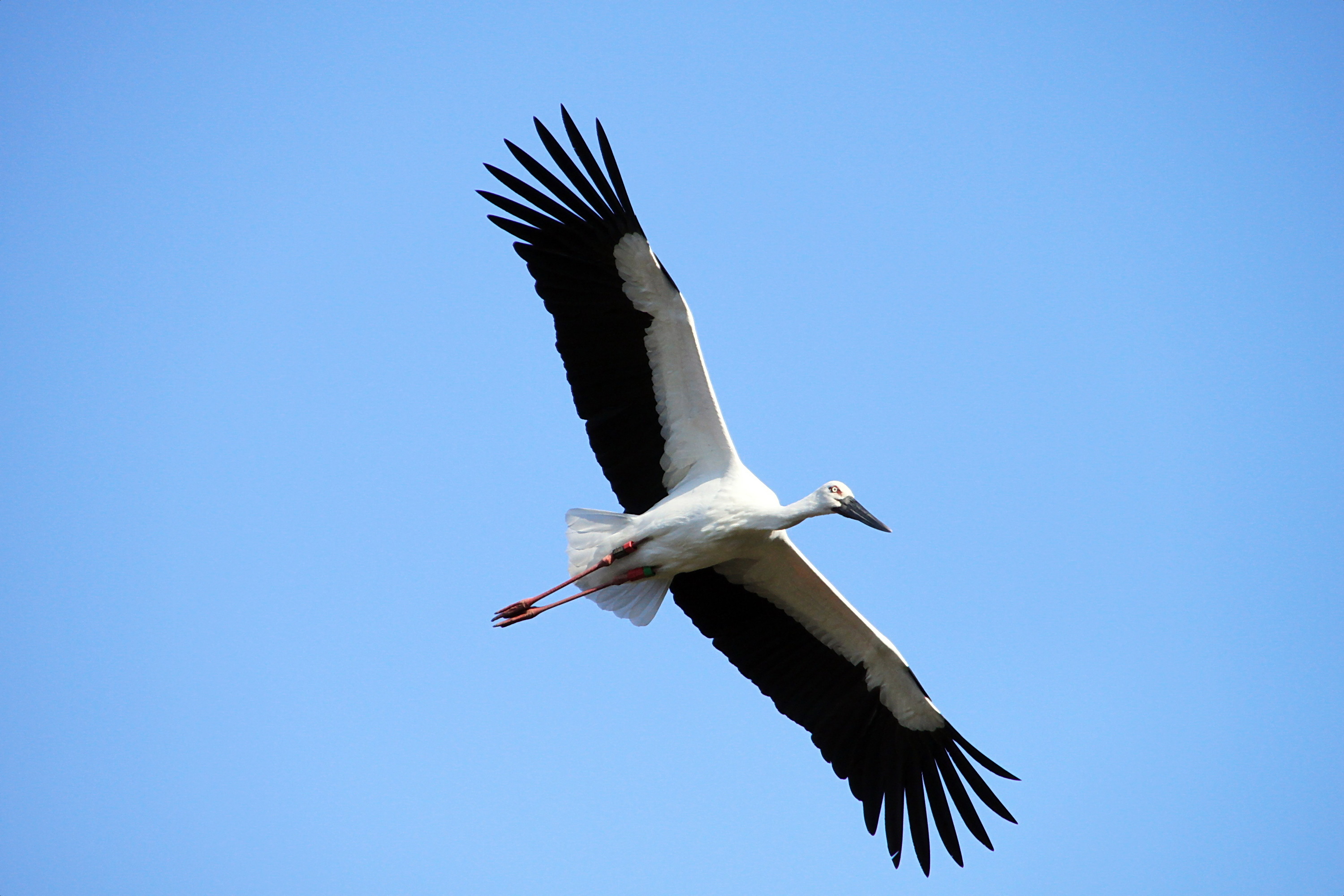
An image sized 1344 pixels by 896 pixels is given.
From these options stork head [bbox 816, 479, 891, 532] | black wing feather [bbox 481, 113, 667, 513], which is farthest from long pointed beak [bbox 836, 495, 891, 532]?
black wing feather [bbox 481, 113, 667, 513]

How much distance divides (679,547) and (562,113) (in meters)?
3.73

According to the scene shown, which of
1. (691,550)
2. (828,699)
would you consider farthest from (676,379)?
(828,699)

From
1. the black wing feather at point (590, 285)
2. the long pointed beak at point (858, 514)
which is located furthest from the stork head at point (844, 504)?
the black wing feather at point (590, 285)

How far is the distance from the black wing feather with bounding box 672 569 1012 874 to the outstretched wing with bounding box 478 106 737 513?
1463mm

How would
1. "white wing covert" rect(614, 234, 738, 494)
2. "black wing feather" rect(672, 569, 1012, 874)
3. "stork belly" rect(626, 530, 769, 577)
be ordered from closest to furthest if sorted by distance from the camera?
"white wing covert" rect(614, 234, 738, 494) → "stork belly" rect(626, 530, 769, 577) → "black wing feather" rect(672, 569, 1012, 874)

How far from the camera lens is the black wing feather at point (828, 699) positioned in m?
11.1

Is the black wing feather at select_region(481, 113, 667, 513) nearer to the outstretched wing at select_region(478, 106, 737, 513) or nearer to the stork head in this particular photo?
the outstretched wing at select_region(478, 106, 737, 513)

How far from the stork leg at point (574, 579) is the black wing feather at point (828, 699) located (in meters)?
0.98

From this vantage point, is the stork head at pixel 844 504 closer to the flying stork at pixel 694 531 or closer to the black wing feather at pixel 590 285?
the flying stork at pixel 694 531

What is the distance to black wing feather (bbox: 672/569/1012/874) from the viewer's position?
1105cm

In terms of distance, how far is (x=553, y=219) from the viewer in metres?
9.98

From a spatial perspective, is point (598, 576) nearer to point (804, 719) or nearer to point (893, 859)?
point (804, 719)

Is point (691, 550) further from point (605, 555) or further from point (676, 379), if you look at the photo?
point (676, 379)

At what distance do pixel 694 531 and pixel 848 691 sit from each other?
2475 millimetres
